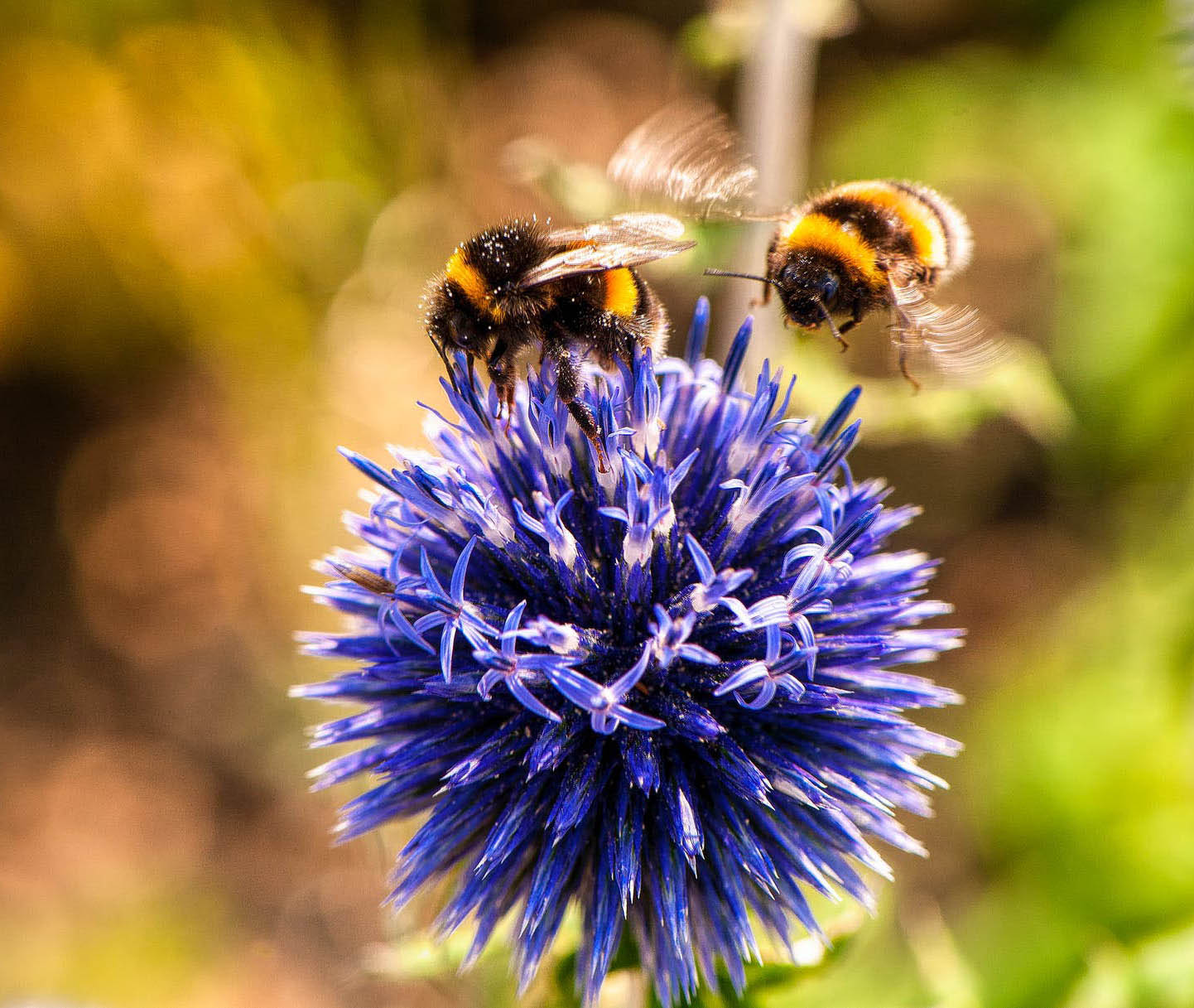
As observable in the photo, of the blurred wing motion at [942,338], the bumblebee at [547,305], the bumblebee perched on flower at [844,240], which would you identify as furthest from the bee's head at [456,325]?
the blurred wing motion at [942,338]

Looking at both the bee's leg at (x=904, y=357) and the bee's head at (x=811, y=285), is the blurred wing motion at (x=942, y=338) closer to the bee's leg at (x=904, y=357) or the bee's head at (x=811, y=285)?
the bee's leg at (x=904, y=357)

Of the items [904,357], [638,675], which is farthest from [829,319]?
[638,675]

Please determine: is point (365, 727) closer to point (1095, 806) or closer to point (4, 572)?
point (1095, 806)

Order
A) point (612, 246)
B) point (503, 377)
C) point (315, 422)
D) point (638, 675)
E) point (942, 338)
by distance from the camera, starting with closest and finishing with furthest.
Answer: point (638, 675) < point (612, 246) < point (503, 377) < point (942, 338) < point (315, 422)

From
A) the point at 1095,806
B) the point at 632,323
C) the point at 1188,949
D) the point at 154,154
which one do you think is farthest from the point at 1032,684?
the point at 154,154

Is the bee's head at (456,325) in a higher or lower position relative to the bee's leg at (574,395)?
higher

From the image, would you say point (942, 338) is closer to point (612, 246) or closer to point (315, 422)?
point (612, 246)

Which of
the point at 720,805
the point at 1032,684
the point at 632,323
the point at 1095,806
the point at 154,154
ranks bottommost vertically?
the point at 1095,806
